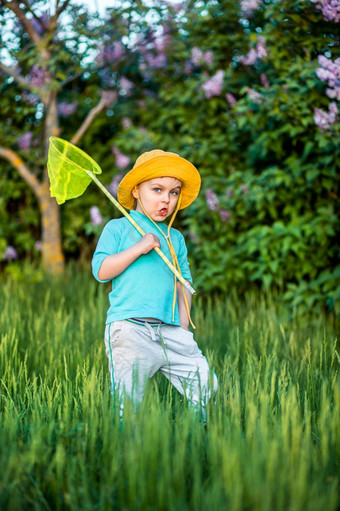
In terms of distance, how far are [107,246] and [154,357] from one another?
1.60 ft

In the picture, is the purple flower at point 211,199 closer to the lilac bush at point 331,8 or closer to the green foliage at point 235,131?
the green foliage at point 235,131

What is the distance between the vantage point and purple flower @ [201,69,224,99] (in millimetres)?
4711

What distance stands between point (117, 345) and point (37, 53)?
3768 mm

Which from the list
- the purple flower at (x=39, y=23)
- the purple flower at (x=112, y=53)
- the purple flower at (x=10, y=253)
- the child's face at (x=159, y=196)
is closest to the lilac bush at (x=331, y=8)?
the child's face at (x=159, y=196)

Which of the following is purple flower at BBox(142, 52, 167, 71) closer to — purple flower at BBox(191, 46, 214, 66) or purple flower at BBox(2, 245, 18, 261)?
purple flower at BBox(191, 46, 214, 66)

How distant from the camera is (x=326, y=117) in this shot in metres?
3.57

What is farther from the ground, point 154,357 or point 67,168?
point 67,168

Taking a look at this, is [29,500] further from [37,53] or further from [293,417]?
[37,53]

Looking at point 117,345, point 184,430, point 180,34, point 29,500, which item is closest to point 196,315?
point 117,345

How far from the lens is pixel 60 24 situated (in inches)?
209

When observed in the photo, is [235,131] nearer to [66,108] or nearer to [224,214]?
[224,214]

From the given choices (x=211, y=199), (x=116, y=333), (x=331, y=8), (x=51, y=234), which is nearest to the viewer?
(x=116, y=333)

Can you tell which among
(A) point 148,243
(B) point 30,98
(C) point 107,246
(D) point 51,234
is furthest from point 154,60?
(A) point 148,243

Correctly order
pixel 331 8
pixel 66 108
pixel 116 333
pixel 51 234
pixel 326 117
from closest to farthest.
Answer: pixel 116 333 → pixel 331 8 → pixel 326 117 → pixel 51 234 → pixel 66 108
